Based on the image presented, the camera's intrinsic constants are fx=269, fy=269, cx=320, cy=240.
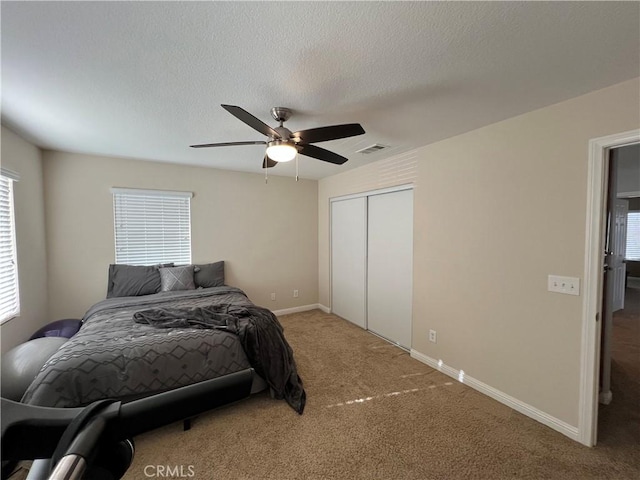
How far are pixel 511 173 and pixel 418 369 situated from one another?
2083 millimetres

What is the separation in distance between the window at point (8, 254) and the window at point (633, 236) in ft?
34.8

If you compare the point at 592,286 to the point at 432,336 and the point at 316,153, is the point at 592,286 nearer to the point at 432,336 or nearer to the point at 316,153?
the point at 432,336

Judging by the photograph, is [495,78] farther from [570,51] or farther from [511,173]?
[511,173]

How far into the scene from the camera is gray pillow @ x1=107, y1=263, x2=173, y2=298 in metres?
3.28

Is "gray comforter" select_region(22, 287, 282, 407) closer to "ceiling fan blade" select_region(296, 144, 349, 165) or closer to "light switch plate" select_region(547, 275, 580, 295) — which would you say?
"ceiling fan blade" select_region(296, 144, 349, 165)

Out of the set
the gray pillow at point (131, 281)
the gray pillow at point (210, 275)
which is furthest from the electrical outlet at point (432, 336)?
the gray pillow at point (131, 281)

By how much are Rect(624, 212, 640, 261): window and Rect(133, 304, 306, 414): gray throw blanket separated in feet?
27.8

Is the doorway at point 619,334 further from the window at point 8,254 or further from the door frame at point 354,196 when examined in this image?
the window at point 8,254

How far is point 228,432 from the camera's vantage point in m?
1.97

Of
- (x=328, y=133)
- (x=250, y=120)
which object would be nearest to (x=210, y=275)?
(x=250, y=120)

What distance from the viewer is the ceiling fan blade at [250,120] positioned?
4.95 feet

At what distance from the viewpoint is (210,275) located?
3.82 m

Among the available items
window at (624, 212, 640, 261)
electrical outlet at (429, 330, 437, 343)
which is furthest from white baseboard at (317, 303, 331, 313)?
window at (624, 212, 640, 261)

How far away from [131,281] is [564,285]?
4336 millimetres
